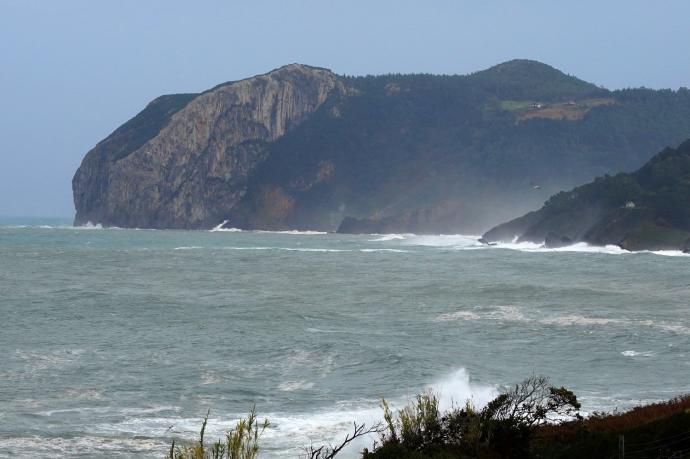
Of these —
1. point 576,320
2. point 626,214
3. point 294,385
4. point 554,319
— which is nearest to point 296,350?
point 294,385

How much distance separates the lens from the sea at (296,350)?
23531mm

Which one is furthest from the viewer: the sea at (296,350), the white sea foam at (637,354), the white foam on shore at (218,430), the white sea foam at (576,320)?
the white sea foam at (576,320)

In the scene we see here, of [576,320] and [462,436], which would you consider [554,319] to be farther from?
[462,436]

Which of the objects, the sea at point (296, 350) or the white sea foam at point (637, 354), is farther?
the white sea foam at point (637, 354)

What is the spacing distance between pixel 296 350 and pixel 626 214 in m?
98.3

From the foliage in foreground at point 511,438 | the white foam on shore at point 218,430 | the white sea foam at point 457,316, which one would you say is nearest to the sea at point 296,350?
the white foam on shore at point 218,430

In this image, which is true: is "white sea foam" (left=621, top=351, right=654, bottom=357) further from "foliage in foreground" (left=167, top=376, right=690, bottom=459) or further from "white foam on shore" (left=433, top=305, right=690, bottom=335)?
"foliage in foreground" (left=167, top=376, right=690, bottom=459)

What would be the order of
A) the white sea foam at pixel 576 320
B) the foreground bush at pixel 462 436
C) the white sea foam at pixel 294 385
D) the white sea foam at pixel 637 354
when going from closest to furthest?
the foreground bush at pixel 462 436 < the white sea foam at pixel 294 385 < the white sea foam at pixel 637 354 < the white sea foam at pixel 576 320

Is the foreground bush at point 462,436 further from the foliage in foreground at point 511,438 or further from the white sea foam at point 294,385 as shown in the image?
the white sea foam at point 294,385

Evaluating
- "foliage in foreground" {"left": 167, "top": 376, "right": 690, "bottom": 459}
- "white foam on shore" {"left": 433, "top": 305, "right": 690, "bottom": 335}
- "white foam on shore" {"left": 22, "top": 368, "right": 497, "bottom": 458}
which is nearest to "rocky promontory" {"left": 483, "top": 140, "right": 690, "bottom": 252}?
"white foam on shore" {"left": 433, "top": 305, "right": 690, "bottom": 335}

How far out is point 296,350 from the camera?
3478cm

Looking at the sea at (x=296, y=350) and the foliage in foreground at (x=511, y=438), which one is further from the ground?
the foliage in foreground at (x=511, y=438)

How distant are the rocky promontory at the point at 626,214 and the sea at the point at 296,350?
163 ft

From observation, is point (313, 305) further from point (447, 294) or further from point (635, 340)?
point (635, 340)
